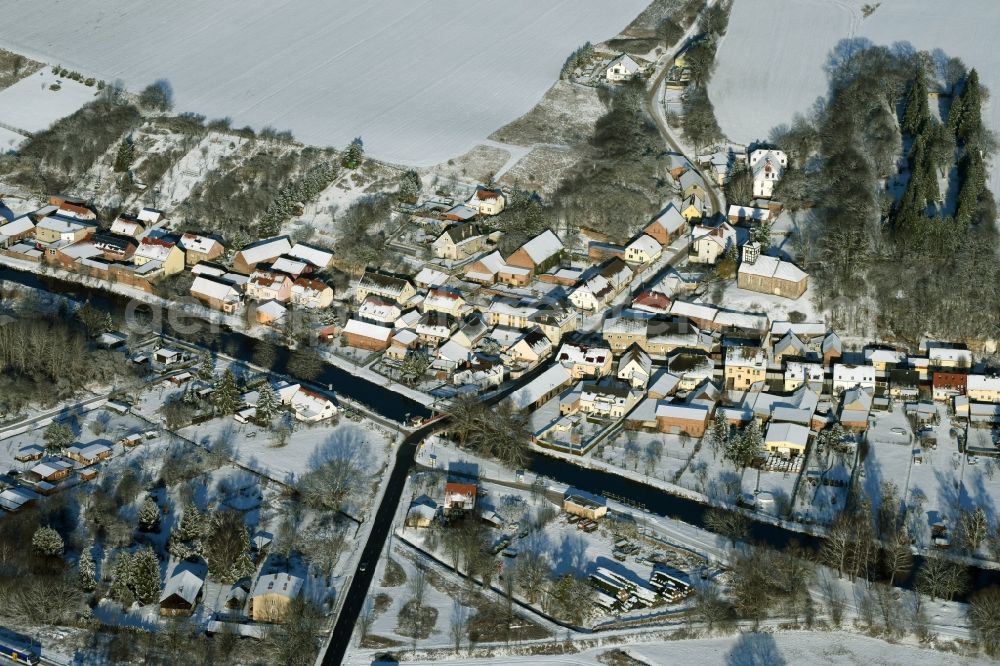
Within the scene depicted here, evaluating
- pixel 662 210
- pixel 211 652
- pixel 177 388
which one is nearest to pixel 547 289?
pixel 662 210

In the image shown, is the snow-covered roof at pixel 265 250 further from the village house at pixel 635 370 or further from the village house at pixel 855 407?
the village house at pixel 855 407

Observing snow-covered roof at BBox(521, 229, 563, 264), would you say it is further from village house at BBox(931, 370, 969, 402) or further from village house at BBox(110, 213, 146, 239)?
village house at BBox(110, 213, 146, 239)

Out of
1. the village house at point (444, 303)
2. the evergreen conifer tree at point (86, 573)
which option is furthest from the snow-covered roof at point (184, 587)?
the village house at point (444, 303)

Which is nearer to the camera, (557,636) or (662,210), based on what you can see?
(557,636)

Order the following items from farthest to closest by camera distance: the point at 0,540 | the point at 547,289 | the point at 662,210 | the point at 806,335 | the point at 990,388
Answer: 1. the point at 662,210
2. the point at 547,289
3. the point at 806,335
4. the point at 990,388
5. the point at 0,540

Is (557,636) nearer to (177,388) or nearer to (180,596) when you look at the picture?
(180,596)

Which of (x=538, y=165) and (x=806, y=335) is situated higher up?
(x=538, y=165)

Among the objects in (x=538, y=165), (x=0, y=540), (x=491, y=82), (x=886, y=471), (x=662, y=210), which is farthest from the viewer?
(x=491, y=82)
